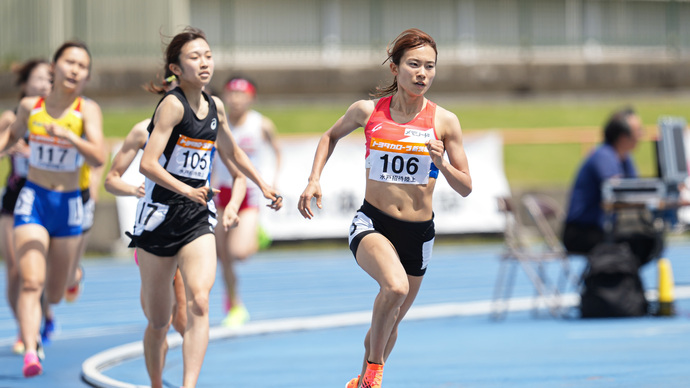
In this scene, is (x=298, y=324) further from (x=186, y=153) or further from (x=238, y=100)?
(x=186, y=153)

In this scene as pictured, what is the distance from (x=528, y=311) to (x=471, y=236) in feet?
21.6

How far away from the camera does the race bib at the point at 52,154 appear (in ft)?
25.9

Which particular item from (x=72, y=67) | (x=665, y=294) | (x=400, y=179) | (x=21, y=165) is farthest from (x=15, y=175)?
(x=665, y=294)

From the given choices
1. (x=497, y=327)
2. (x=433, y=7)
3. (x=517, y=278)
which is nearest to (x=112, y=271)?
(x=517, y=278)

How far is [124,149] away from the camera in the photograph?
659cm

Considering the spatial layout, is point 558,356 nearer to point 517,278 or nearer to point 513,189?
point 517,278

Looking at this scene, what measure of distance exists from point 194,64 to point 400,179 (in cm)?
135

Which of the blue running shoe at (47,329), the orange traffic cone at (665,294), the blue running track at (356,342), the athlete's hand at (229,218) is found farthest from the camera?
the orange traffic cone at (665,294)

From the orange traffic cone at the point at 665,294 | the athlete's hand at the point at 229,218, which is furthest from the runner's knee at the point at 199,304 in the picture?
the orange traffic cone at the point at 665,294

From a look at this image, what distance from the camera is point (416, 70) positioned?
6.00 meters

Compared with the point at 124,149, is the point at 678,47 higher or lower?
higher

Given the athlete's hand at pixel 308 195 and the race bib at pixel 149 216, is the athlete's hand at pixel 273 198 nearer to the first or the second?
the athlete's hand at pixel 308 195

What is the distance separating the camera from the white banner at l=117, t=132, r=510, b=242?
17.5m

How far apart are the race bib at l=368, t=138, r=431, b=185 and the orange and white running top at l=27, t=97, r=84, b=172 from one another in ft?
9.27
